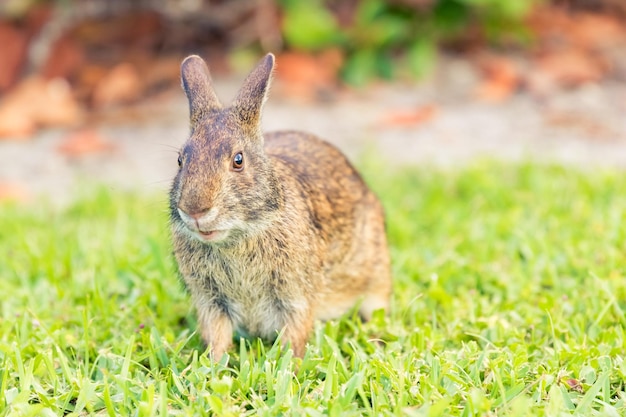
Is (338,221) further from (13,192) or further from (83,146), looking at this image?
(83,146)

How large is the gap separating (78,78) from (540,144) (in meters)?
4.87

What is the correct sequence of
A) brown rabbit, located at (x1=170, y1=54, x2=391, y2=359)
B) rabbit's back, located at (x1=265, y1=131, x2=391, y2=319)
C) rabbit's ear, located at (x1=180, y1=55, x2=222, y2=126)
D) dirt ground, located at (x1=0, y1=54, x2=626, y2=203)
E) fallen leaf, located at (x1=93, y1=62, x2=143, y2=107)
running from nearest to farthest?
brown rabbit, located at (x1=170, y1=54, x2=391, y2=359), rabbit's ear, located at (x1=180, y1=55, x2=222, y2=126), rabbit's back, located at (x1=265, y1=131, x2=391, y2=319), dirt ground, located at (x1=0, y1=54, x2=626, y2=203), fallen leaf, located at (x1=93, y1=62, x2=143, y2=107)

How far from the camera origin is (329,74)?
31.2ft

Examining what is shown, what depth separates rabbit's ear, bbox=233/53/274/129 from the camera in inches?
158

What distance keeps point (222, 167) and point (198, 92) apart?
0.55 metres

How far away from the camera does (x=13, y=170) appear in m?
8.02

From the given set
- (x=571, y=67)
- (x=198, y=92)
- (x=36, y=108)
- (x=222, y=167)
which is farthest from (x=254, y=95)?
(x=571, y=67)

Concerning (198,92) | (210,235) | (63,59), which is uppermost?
(198,92)

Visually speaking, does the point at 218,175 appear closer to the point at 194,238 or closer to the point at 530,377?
the point at 194,238

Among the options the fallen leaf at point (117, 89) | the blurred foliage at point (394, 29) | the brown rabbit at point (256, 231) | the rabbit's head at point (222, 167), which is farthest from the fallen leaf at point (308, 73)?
the rabbit's head at point (222, 167)

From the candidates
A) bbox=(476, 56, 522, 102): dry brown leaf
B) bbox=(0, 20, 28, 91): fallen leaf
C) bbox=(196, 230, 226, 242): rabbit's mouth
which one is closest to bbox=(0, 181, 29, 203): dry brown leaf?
bbox=(0, 20, 28, 91): fallen leaf

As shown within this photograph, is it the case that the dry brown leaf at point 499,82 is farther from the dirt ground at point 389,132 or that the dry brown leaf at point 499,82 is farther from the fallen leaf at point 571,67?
the fallen leaf at point 571,67

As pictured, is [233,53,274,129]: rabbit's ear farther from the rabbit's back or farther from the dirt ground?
the dirt ground

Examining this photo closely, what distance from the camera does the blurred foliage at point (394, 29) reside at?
9148mm
